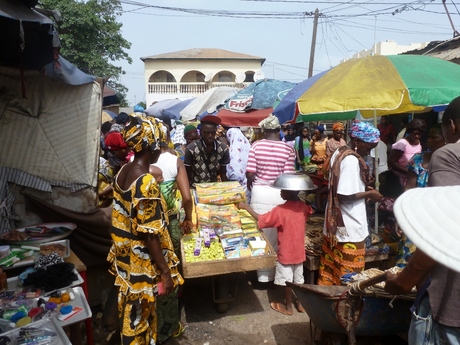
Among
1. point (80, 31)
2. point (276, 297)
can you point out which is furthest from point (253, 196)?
point (80, 31)

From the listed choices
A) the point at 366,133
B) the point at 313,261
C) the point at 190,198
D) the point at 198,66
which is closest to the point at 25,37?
the point at 190,198

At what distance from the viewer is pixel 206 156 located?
189 inches

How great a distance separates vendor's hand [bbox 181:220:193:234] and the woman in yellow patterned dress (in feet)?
3.33

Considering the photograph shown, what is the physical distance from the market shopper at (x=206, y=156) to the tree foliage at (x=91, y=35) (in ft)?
50.4

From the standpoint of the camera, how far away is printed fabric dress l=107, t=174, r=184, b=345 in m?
2.40

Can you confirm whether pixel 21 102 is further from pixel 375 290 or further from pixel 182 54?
pixel 182 54

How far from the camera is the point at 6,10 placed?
242 centimetres

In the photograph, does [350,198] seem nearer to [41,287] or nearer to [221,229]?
[221,229]

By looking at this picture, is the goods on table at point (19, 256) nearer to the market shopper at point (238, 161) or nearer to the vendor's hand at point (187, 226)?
the vendor's hand at point (187, 226)

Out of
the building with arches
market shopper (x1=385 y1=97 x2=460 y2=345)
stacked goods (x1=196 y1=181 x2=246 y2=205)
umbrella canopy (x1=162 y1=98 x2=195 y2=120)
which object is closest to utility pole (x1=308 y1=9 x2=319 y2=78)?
umbrella canopy (x1=162 y1=98 x2=195 y2=120)

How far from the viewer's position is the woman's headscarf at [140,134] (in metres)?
2.43

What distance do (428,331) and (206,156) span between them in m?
3.48

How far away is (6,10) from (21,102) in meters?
1.70

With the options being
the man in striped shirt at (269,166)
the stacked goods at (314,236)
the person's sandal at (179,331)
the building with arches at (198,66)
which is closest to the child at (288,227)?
the stacked goods at (314,236)
